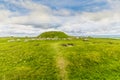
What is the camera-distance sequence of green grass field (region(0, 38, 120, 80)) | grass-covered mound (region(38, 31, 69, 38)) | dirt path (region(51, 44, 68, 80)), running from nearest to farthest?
dirt path (region(51, 44, 68, 80)) < green grass field (region(0, 38, 120, 80)) < grass-covered mound (region(38, 31, 69, 38))

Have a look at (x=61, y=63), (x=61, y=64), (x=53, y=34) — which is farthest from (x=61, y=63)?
(x=53, y=34)

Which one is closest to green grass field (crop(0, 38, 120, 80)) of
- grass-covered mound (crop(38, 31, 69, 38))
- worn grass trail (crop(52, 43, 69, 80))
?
worn grass trail (crop(52, 43, 69, 80))

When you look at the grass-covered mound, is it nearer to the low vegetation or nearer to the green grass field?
the low vegetation

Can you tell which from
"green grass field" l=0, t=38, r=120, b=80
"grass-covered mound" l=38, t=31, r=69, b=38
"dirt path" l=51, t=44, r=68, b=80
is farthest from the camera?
"grass-covered mound" l=38, t=31, r=69, b=38

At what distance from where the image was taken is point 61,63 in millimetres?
52594

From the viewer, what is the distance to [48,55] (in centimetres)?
5894

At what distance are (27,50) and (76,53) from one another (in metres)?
18.6

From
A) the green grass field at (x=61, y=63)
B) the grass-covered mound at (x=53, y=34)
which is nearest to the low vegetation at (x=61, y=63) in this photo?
the green grass field at (x=61, y=63)

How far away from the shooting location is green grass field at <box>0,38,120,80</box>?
1886 inches

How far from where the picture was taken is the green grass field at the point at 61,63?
47906 millimetres

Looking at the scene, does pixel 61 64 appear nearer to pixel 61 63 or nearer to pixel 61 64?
pixel 61 64

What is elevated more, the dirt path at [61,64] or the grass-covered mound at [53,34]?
the grass-covered mound at [53,34]

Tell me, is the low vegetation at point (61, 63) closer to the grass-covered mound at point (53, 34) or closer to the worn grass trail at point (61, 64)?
the worn grass trail at point (61, 64)

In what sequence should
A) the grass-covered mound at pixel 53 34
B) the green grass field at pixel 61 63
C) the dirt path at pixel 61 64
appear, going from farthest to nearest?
the grass-covered mound at pixel 53 34, the green grass field at pixel 61 63, the dirt path at pixel 61 64
